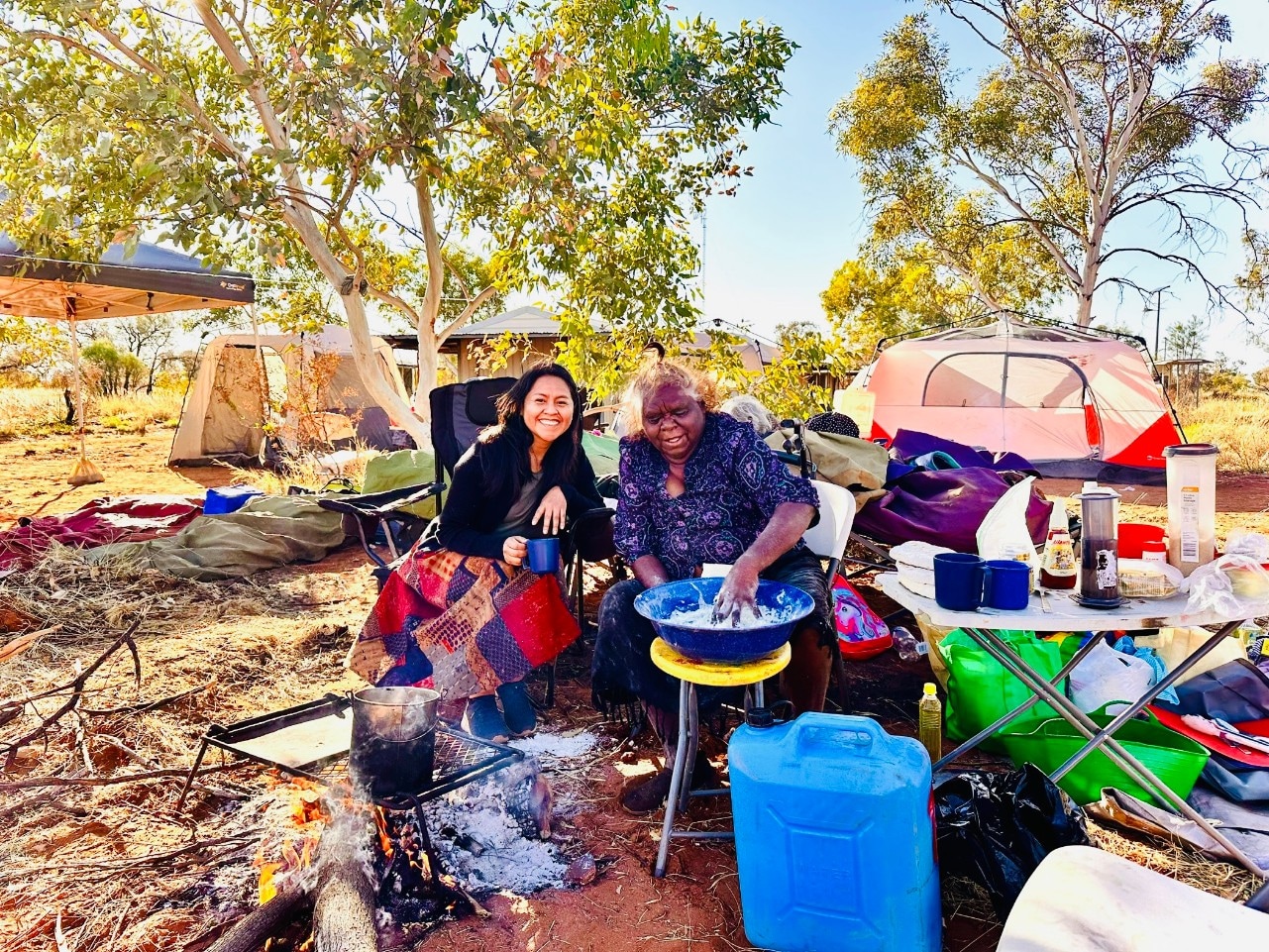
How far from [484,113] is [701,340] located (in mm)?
8744

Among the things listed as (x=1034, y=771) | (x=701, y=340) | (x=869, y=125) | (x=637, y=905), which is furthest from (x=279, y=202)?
(x=869, y=125)

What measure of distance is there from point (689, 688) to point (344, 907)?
971mm

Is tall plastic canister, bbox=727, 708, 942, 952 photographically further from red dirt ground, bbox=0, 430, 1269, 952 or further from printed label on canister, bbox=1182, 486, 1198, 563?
printed label on canister, bbox=1182, 486, 1198, 563

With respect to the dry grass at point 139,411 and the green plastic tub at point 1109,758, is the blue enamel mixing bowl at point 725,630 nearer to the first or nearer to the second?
the green plastic tub at point 1109,758

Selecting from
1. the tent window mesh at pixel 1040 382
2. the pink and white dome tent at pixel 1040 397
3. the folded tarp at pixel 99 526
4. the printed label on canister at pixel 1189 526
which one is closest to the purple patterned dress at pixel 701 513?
the printed label on canister at pixel 1189 526

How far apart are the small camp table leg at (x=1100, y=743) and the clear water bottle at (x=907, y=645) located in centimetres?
148

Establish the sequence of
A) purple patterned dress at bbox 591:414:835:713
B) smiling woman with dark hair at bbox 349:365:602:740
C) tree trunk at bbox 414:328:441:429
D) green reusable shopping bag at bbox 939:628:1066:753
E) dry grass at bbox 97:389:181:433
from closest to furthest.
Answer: purple patterned dress at bbox 591:414:835:713 → green reusable shopping bag at bbox 939:628:1066:753 → smiling woman with dark hair at bbox 349:365:602:740 → tree trunk at bbox 414:328:441:429 → dry grass at bbox 97:389:181:433

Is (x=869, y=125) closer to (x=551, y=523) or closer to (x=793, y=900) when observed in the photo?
(x=551, y=523)

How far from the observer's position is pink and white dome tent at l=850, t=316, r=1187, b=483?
332 inches

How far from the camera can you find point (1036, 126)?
14320 millimetres

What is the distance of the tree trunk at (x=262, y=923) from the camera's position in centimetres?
163

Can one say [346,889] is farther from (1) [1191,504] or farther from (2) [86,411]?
(2) [86,411]

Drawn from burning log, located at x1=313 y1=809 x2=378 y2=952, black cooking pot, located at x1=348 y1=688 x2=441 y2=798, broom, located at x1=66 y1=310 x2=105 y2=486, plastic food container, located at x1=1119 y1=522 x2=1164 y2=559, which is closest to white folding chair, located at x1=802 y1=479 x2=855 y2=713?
plastic food container, located at x1=1119 y1=522 x2=1164 y2=559

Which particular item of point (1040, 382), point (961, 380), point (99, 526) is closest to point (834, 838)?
point (99, 526)
